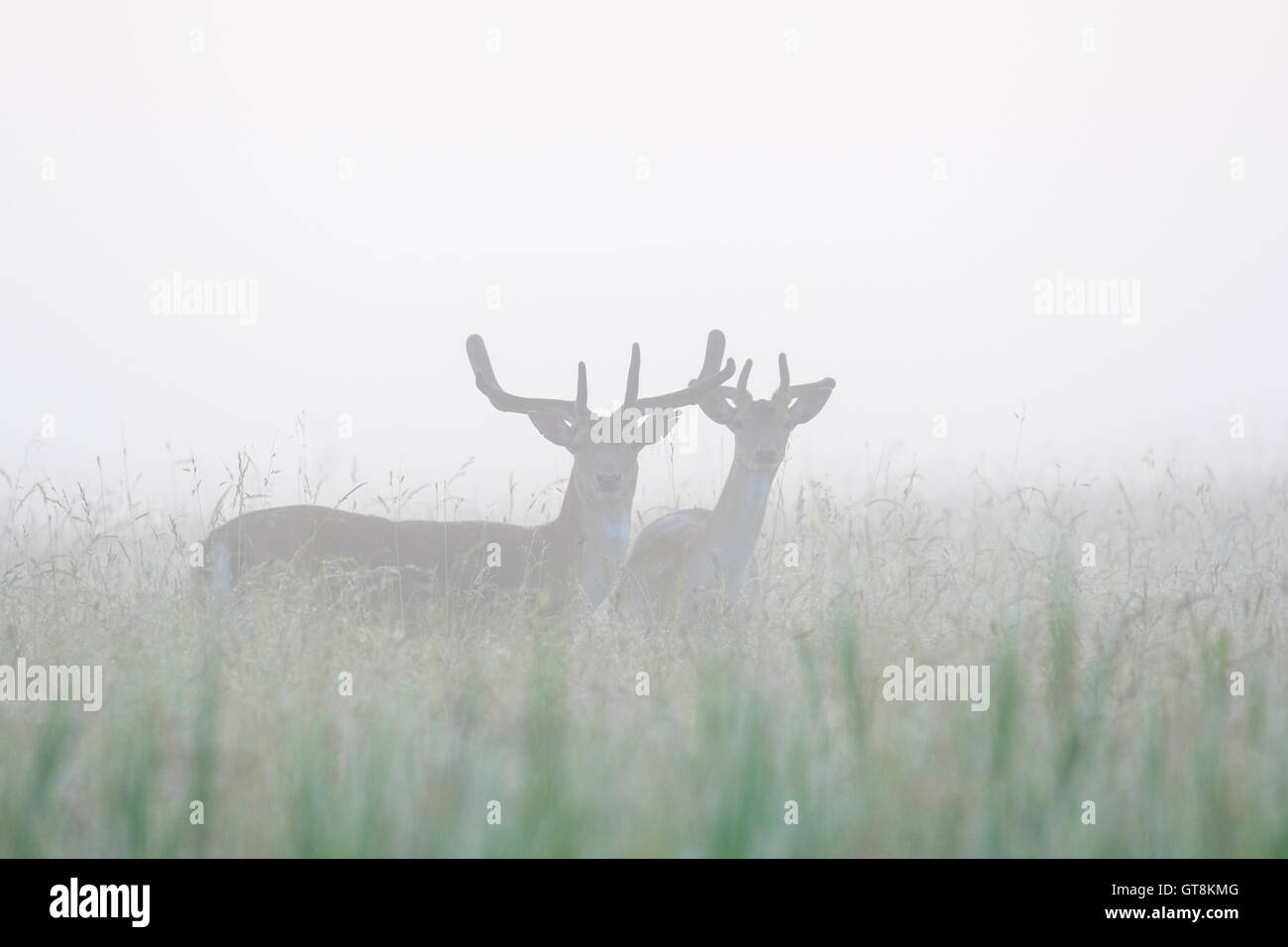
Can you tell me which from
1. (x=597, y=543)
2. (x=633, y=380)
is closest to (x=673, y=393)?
(x=633, y=380)

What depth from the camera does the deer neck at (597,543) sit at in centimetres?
818

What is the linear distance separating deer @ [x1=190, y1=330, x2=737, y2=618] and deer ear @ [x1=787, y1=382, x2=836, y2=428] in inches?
19.1

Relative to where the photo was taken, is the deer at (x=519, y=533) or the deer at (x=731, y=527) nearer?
the deer at (x=519, y=533)

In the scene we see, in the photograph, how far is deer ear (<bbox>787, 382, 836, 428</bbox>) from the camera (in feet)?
29.5

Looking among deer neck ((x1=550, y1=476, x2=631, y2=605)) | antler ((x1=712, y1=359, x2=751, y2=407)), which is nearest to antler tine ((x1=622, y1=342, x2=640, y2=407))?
antler ((x1=712, y1=359, x2=751, y2=407))

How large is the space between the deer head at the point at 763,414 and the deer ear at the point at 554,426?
0.95 metres

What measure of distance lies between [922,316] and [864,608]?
5247 cm

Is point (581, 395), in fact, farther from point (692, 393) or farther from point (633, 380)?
point (692, 393)

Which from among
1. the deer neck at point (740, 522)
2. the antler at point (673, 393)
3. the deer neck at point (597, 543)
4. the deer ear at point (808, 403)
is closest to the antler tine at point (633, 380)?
the antler at point (673, 393)

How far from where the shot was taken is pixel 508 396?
880 centimetres

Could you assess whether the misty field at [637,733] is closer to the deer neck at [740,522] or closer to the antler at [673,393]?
the deer neck at [740,522]

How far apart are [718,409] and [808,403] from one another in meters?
0.60
